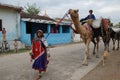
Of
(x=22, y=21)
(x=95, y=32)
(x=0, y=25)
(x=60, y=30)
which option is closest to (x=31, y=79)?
(x=95, y=32)

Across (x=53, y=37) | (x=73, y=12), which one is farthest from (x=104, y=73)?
(x=53, y=37)

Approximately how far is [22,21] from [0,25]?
294 centimetres

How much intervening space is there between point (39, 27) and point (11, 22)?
7483mm

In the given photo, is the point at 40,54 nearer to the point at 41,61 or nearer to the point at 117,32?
the point at 41,61

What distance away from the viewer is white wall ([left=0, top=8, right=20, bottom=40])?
24.7 meters

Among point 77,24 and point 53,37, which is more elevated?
point 77,24

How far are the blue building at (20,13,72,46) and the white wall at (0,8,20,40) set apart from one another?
1.80 feet

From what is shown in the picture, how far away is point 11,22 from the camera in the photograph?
84.2 feet

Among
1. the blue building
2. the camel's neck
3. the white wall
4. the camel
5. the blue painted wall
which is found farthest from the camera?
the blue building

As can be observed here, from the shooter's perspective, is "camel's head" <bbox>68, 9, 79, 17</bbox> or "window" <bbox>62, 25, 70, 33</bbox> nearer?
"camel's head" <bbox>68, 9, 79, 17</bbox>

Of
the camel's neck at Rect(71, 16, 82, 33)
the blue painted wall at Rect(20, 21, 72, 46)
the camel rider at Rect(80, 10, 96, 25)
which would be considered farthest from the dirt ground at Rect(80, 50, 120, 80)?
the blue painted wall at Rect(20, 21, 72, 46)

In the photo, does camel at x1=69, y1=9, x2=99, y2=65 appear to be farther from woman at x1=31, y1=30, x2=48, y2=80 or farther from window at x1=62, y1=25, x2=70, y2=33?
window at x1=62, y1=25, x2=70, y2=33

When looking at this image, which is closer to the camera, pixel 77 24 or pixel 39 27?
pixel 77 24

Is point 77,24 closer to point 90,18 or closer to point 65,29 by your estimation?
point 90,18
